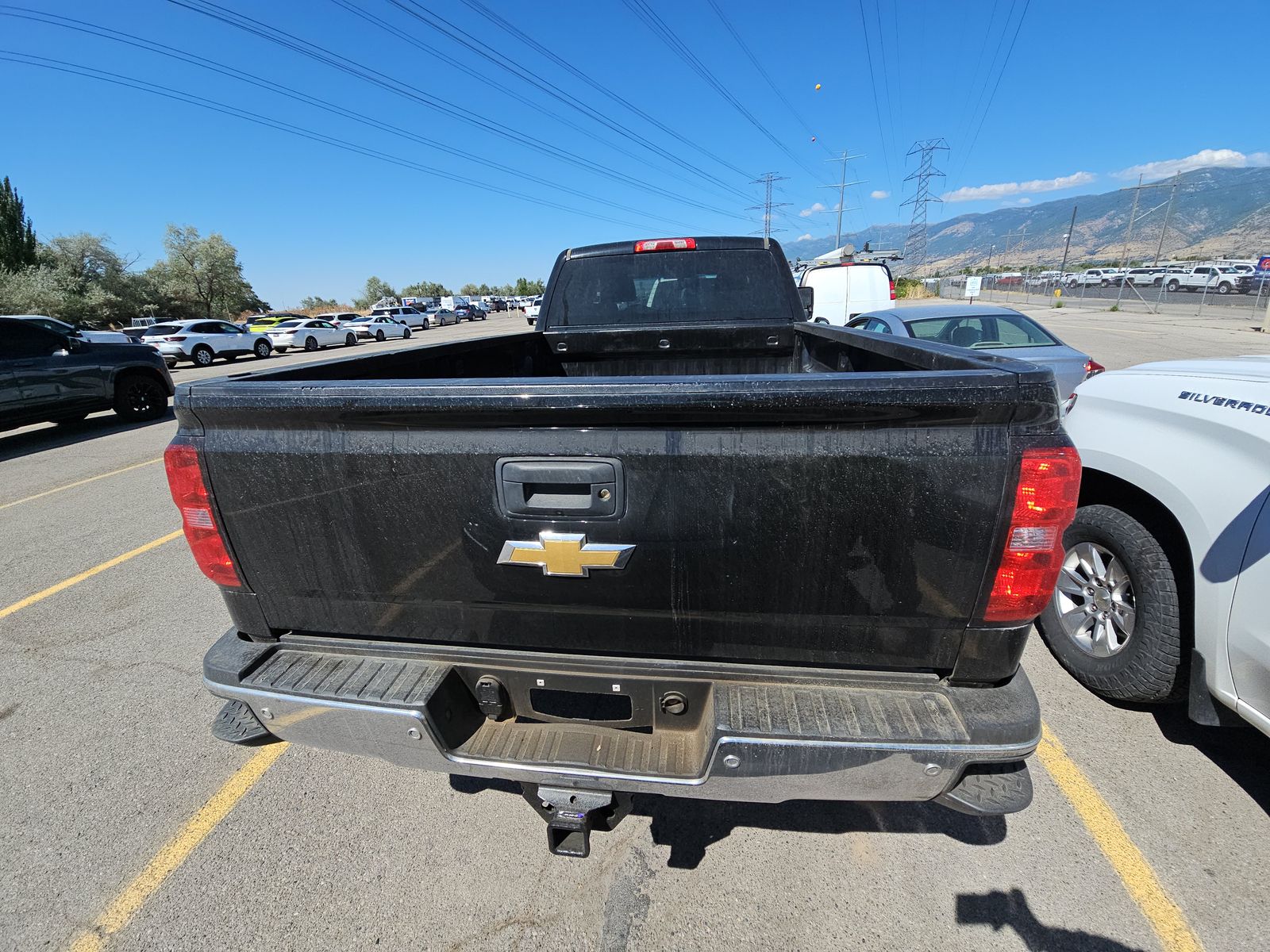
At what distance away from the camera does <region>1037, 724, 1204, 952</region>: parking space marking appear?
6.00 feet

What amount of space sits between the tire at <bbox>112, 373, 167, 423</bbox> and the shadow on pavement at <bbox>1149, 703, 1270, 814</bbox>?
14089 millimetres

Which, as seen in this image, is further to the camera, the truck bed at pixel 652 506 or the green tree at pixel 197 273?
the green tree at pixel 197 273

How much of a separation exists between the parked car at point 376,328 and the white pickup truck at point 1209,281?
50.1 metres

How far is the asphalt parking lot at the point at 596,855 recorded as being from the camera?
1.90 meters

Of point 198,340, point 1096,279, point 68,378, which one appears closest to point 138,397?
point 68,378

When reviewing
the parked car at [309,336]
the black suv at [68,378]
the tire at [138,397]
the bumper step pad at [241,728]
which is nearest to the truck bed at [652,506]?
the bumper step pad at [241,728]

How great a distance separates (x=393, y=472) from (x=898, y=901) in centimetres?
211

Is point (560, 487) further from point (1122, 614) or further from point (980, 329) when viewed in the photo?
point (980, 329)

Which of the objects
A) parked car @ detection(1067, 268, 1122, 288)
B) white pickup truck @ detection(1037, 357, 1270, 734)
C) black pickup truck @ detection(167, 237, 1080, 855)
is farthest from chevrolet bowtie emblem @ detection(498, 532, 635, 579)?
parked car @ detection(1067, 268, 1122, 288)

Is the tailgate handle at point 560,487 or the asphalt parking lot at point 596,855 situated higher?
the tailgate handle at point 560,487

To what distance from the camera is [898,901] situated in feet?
6.43

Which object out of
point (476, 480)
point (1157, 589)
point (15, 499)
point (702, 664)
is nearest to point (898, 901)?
point (702, 664)

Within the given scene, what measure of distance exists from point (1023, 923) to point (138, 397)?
14091mm

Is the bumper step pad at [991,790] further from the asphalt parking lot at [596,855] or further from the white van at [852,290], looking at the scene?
the white van at [852,290]
